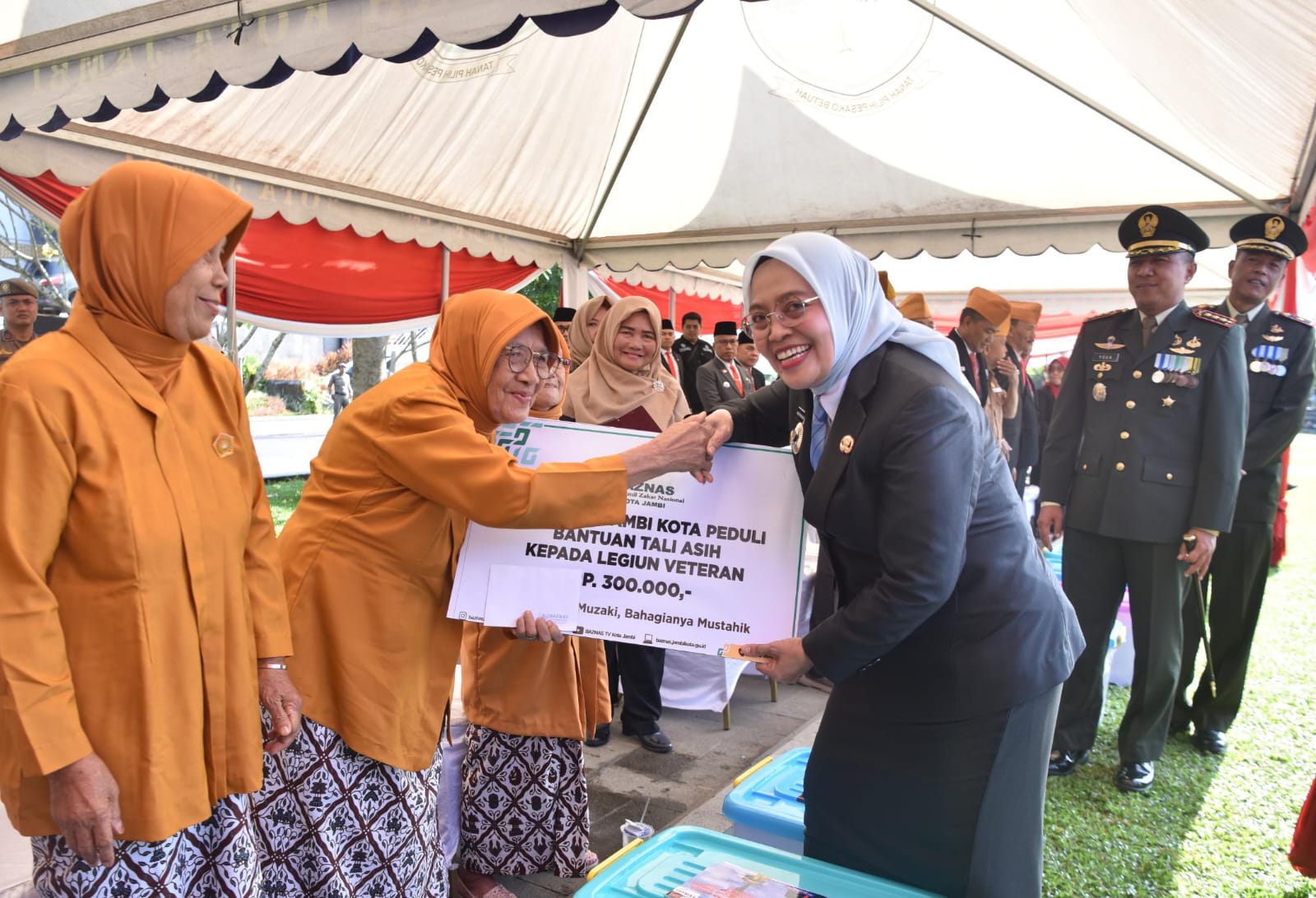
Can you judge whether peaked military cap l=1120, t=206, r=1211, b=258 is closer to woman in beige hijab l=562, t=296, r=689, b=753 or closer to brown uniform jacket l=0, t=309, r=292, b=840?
woman in beige hijab l=562, t=296, r=689, b=753

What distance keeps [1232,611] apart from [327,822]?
452 cm

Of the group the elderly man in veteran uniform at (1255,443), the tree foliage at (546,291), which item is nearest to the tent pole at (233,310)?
the elderly man in veteran uniform at (1255,443)

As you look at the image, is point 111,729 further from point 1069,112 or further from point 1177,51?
point 1069,112

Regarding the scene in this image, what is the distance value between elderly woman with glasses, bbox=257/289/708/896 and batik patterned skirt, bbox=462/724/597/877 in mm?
558

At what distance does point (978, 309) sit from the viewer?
573cm

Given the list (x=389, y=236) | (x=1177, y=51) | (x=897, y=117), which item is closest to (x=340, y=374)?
(x=389, y=236)

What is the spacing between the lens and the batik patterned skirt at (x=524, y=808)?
2.85 metres

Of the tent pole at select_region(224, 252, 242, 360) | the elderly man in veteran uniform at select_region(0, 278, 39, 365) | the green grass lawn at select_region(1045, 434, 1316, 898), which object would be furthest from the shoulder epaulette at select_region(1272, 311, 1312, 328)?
the elderly man in veteran uniform at select_region(0, 278, 39, 365)

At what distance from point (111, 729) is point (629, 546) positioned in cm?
131

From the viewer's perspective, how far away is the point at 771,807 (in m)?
2.41

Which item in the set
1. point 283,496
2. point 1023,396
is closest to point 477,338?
point 1023,396

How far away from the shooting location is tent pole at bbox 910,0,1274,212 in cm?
478

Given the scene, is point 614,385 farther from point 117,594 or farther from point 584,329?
point 117,594

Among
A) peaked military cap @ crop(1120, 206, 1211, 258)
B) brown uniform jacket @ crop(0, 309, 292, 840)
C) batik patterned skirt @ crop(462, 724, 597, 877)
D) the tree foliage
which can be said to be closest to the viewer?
brown uniform jacket @ crop(0, 309, 292, 840)
